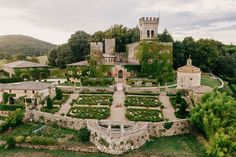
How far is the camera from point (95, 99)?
45.3m

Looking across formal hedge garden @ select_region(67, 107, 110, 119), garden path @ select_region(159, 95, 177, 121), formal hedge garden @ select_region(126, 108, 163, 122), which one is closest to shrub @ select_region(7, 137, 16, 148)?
formal hedge garden @ select_region(67, 107, 110, 119)

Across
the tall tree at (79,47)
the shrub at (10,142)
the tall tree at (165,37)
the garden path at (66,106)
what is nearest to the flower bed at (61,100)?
the garden path at (66,106)

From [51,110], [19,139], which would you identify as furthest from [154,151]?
[51,110]

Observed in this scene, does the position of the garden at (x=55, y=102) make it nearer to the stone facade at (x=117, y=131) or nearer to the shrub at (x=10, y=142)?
the stone facade at (x=117, y=131)

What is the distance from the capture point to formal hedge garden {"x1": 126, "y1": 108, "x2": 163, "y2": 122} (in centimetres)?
3650

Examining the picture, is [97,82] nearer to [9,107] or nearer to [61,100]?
[61,100]

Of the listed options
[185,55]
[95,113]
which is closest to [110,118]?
[95,113]

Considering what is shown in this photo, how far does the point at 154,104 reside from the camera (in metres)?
42.7

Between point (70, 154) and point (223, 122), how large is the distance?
1501cm

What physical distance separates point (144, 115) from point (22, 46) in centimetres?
11934

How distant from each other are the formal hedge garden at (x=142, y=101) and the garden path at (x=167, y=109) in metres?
0.89

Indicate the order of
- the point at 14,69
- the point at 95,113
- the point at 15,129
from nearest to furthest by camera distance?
1. the point at 15,129
2. the point at 95,113
3. the point at 14,69

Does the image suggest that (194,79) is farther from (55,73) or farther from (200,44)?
(55,73)

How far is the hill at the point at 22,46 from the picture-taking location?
135m
